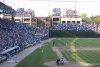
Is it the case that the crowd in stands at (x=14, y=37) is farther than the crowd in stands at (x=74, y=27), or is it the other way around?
the crowd in stands at (x=74, y=27)

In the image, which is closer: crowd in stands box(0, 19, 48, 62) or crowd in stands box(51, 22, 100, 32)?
crowd in stands box(0, 19, 48, 62)

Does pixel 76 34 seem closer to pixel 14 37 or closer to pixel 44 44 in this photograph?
pixel 44 44

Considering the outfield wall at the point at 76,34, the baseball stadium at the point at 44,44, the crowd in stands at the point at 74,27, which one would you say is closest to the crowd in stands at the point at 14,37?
the baseball stadium at the point at 44,44

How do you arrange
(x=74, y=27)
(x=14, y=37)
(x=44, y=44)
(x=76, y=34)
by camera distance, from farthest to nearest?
(x=76, y=34) → (x=74, y=27) → (x=44, y=44) → (x=14, y=37)

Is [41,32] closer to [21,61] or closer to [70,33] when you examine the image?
[70,33]

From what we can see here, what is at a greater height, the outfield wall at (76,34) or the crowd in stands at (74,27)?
the crowd in stands at (74,27)

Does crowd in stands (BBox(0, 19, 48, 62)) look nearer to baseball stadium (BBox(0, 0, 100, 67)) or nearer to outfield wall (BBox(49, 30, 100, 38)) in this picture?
baseball stadium (BBox(0, 0, 100, 67))

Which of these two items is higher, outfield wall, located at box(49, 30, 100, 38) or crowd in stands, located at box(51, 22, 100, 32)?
crowd in stands, located at box(51, 22, 100, 32)

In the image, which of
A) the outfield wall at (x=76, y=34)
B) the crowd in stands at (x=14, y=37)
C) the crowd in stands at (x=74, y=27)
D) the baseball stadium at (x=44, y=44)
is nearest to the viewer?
the baseball stadium at (x=44, y=44)

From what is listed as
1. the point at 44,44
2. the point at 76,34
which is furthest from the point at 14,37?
the point at 76,34

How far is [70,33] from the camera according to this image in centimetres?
6875

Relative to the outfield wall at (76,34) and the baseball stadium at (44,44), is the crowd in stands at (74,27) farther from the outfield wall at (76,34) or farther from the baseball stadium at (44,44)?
the outfield wall at (76,34)

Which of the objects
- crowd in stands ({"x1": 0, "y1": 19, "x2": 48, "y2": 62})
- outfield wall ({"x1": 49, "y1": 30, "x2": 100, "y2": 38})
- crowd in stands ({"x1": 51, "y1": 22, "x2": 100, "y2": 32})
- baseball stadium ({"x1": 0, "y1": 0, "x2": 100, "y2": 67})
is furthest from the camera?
outfield wall ({"x1": 49, "y1": 30, "x2": 100, "y2": 38})

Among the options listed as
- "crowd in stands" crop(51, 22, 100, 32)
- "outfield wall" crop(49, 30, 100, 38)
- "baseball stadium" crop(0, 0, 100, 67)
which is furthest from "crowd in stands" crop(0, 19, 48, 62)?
"crowd in stands" crop(51, 22, 100, 32)
